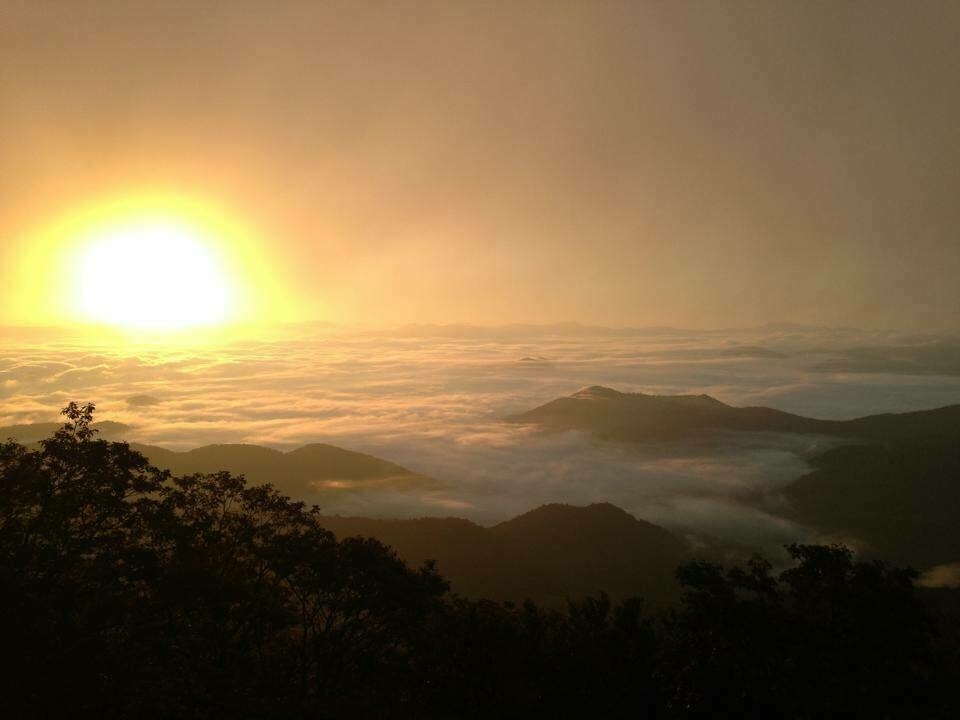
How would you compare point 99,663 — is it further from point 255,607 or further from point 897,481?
point 897,481

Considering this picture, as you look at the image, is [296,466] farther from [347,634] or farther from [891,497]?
[891,497]

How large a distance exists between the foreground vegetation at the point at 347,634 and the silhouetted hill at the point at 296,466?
110190 mm

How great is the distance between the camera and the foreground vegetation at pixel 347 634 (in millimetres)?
15352

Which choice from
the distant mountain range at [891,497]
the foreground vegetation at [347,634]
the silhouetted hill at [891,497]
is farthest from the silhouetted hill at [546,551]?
the foreground vegetation at [347,634]

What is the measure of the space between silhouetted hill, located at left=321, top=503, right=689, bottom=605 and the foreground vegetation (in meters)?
54.8

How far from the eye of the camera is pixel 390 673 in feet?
67.4

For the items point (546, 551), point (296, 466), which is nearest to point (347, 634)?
point (546, 551)

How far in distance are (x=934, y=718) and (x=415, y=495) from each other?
124930mm

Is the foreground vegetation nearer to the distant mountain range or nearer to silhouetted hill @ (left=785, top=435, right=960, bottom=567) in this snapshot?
the distant mountain range

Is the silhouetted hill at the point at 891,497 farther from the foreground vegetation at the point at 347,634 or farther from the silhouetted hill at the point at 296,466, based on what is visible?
the foreground vegetation at the point at 347,634

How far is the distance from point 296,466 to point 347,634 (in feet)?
403

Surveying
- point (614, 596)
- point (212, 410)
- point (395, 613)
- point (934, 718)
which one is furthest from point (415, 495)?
point (934, 718)

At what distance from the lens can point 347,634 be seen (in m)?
24.0

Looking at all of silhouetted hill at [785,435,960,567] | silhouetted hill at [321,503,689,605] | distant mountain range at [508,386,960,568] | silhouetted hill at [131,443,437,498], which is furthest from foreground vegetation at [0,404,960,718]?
silhouetted hill at [785,435,960,567]
